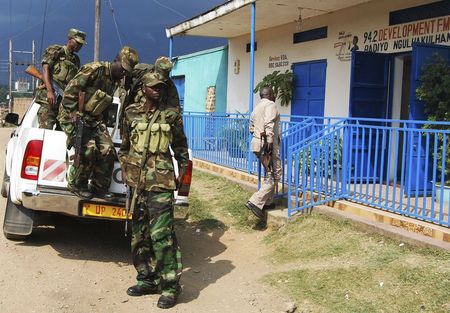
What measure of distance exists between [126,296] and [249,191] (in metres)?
3.99

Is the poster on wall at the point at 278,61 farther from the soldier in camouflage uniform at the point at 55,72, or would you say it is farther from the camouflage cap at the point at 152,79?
the camouflage cap at the point at 152,79

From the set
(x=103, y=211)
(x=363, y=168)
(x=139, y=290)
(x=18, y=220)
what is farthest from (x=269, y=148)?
(x=18, y=220)

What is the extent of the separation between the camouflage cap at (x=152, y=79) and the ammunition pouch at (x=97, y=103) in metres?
1.04

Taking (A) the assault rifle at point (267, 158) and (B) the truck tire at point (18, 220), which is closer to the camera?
(B) the truck tire at point (18, 220)

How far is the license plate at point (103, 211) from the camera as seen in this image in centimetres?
504

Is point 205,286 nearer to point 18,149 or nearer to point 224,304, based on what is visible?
point 224,304

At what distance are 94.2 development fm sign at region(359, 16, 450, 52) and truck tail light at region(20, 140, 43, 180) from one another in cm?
592

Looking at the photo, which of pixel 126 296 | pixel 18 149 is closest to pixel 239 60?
pixel 18 149

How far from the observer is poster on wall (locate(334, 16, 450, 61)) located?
7.73 m

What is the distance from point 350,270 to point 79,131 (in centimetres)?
287

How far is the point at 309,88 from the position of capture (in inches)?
432

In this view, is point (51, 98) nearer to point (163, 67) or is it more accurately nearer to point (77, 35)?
point (77, 35)

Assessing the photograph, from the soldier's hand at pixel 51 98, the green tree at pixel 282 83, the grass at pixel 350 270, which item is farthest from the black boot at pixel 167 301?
the green tree at pixel 282 83

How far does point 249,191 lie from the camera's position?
323 inches
